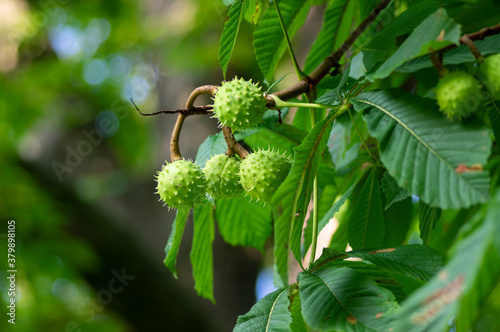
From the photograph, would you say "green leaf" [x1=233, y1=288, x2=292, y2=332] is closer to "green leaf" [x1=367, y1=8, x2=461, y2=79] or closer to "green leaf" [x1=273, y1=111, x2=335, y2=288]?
"green leaf" [x1=273, y1=111, x2=335, y2=288]

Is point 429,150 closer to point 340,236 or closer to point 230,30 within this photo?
point 230,30

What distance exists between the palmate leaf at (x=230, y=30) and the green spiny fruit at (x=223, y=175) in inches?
10.0

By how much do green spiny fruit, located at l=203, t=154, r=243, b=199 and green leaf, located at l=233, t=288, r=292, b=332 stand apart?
0.35 m

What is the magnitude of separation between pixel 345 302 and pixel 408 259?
7.6 inches

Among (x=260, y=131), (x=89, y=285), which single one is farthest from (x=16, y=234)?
(x=260, y=131)

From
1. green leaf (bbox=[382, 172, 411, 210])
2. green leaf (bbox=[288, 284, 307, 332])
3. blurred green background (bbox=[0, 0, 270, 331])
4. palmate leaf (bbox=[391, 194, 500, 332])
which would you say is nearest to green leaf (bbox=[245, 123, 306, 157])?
green leaf (bbox=[382, 172, 411, 210])

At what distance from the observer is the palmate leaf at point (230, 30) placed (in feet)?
4.17

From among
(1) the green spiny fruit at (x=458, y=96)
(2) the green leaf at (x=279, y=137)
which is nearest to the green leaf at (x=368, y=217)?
(2) the green leaf at (x=279, y=137)

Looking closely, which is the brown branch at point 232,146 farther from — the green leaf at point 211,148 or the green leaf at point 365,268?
the green leaf at point 365,268

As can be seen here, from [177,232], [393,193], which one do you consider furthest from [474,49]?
[177,232]

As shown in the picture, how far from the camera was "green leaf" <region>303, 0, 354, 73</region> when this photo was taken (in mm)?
1739

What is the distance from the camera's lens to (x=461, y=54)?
908mm

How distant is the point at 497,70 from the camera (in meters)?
0.84

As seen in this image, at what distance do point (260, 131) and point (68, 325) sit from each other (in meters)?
2.88
